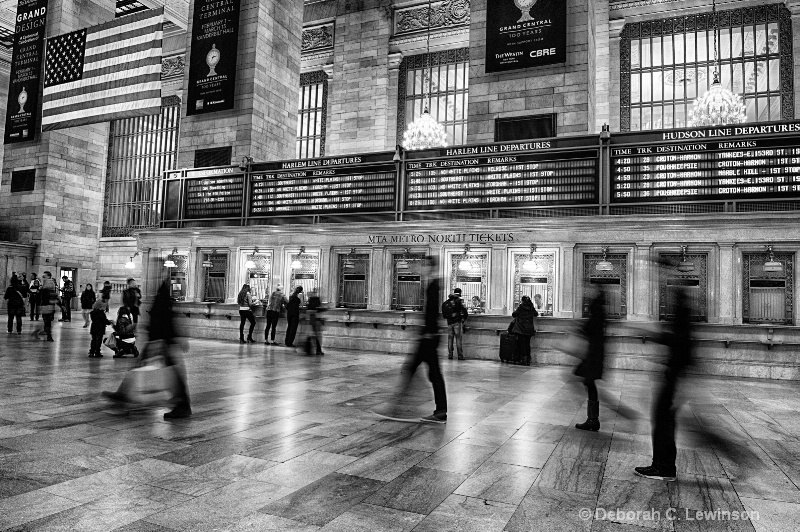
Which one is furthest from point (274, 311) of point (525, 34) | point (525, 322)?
point (525, 34)

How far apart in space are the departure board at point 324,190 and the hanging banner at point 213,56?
4.14 meters

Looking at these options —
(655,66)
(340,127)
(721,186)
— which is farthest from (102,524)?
(655,66)

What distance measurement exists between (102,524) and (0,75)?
38.1m

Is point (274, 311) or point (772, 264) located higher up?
point (772, 264)

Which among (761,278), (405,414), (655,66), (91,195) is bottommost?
(405,414)

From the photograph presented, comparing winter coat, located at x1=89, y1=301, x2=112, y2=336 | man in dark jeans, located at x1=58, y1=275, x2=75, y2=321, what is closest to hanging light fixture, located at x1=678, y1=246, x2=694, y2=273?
winter coat, located at x1=89, y1=301, x2=112, y2=336

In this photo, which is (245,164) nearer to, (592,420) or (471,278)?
(471,278)

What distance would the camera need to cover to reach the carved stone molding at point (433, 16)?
88.2ft

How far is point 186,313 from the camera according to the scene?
15.9 meters

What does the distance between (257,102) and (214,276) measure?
6.03m

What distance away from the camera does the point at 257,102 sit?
58.2ft

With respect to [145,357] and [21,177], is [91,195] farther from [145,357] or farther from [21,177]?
[145,357]

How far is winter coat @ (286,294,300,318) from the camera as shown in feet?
45.7

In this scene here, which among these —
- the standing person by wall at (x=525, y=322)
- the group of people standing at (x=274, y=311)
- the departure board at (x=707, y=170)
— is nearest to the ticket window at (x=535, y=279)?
the standing person by wall at (x=525, y=322)
